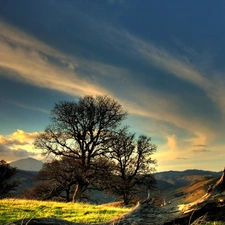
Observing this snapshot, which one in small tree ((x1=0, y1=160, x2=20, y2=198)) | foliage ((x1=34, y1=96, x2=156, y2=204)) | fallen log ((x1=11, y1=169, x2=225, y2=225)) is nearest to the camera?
fallen log ((x1=11, y1=169, x2=225, y2=225))

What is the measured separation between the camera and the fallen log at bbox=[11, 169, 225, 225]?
18.6 feet

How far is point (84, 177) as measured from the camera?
29688 millimetres

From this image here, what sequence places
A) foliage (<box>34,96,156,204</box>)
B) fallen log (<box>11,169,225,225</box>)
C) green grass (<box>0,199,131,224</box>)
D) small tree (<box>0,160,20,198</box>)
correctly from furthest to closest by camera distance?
small tree (<box>0,160,20,198</box>) < foliage (<box>34,96,156,204</box>) < green grass (<box>0,199,131,224</box>) < fallen log (<box>11,169,225,225</box>)

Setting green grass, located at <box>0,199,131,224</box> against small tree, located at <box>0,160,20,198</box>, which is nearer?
green grass, located at <box>0,199,131,224</box>

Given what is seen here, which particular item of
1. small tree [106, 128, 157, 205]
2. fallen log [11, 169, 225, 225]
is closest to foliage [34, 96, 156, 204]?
small tree [106, 128, 157, 205]

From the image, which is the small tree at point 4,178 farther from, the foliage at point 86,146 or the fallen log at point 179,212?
the fallen log at point 179,212

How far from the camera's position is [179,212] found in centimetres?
610

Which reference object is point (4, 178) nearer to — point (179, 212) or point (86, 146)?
Result: point (86, 146)

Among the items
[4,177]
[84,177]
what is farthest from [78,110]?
[4,177]

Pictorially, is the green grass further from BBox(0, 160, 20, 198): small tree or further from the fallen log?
BBox(0, 160, 20, 198): small tree

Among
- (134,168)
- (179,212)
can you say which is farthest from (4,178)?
(179,212)

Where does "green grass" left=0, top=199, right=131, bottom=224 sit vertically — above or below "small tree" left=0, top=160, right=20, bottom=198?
below

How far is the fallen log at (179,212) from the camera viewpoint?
5684 mm

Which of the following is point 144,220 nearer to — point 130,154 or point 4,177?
point 130,154
